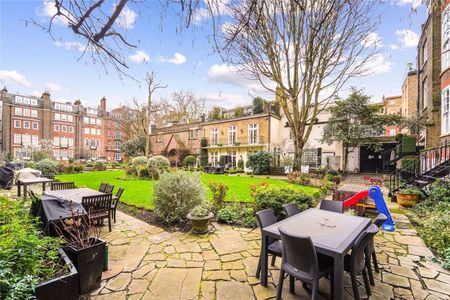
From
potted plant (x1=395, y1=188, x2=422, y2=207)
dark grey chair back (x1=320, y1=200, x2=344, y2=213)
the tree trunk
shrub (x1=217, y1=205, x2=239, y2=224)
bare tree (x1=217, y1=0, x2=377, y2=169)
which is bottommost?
shrub (x1=217, y1=205, x2=239, y2=224)

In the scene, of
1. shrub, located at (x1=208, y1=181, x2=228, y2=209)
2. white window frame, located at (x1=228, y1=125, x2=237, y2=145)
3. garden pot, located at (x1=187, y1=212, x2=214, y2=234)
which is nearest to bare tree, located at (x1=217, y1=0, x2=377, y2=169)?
shrub, located at (x1=208, y1=181, x2=228, y2=209)

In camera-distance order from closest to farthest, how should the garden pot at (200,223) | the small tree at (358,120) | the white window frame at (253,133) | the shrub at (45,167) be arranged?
the garden pot at (200,223)
the shrub at (45,167)
the small tree at (358,120)
the white window frame at (253,133)

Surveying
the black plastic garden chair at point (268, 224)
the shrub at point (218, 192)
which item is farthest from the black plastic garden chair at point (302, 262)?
the shrub at point (218, 192)

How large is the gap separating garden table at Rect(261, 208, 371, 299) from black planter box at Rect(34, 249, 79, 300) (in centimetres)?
232

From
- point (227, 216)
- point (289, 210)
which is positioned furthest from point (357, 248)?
point (227, 216)

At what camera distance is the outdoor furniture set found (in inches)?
92.0

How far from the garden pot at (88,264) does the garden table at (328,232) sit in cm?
228

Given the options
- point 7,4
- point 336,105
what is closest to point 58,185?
point 7,4

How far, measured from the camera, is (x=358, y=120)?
693 inches

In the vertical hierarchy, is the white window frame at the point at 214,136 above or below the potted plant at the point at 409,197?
above

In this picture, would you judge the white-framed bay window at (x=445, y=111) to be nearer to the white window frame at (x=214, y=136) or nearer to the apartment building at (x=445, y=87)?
the apartment building at (x=445, y=87)

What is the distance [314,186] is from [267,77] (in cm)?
679

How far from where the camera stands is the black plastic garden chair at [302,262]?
2.32 metres

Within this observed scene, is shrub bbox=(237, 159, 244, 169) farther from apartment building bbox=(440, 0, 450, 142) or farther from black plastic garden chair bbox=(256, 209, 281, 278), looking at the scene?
black plastic garden chair bbox=(256, 209, 281, 278)
